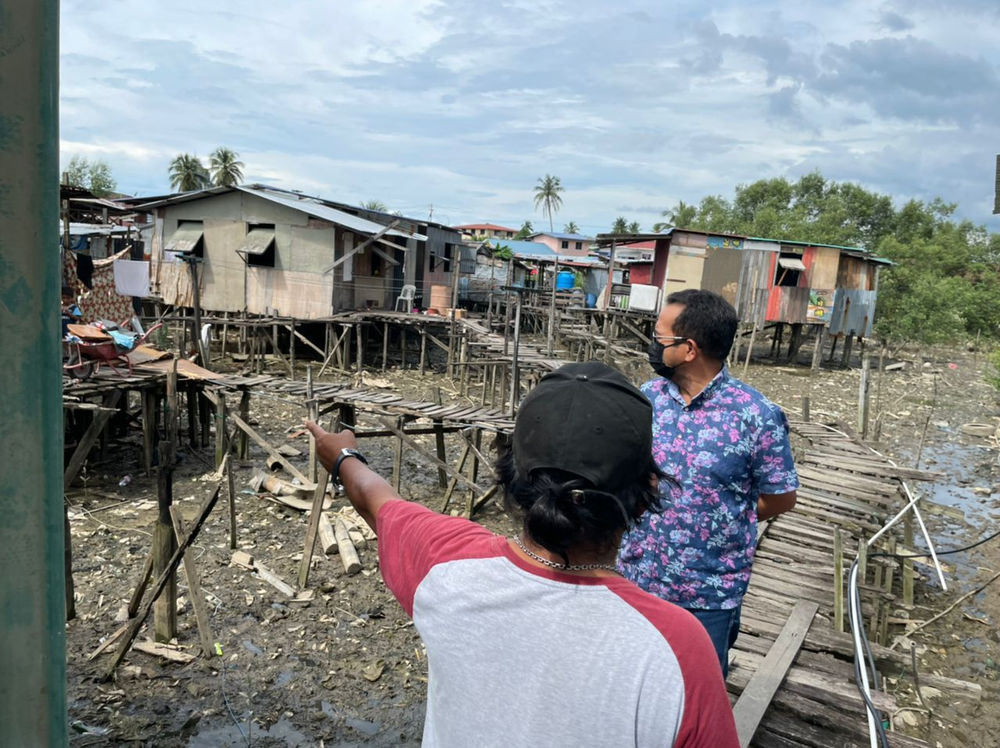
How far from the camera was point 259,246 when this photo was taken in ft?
67.7

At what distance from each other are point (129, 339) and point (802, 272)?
73.2 feet

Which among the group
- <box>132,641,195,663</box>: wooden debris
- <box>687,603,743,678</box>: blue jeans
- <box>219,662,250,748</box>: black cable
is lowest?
<box>219,662,250,748</box>: black cable

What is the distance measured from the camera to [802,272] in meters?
25.7

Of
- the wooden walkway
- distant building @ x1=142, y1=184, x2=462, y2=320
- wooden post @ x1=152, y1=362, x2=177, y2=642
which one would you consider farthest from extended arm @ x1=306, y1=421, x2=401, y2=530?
distant building @ x1=142, y1=184, x2=462, y2=320

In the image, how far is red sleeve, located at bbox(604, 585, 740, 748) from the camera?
3.59 feet

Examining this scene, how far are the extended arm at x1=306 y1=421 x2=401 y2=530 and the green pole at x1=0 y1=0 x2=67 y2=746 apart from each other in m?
0.60

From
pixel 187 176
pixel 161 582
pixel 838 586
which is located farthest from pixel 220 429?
pixel 187 176

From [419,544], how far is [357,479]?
1.28ft

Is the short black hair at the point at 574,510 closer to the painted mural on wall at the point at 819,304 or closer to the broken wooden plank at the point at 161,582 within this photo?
the broken wooden plank at the point at 161,582

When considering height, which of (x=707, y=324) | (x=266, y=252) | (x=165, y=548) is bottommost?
(x=165, y=548)

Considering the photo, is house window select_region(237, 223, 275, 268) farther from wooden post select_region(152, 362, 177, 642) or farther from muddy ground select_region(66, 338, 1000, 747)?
wooden post select_region(152, 362, 177, 642)

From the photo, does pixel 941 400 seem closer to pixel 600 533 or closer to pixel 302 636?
pixel 302 636

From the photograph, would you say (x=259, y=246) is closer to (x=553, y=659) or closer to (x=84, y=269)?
(x=84, y=269)

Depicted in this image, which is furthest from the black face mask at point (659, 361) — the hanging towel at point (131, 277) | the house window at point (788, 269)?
the house window at point (788, 269)
